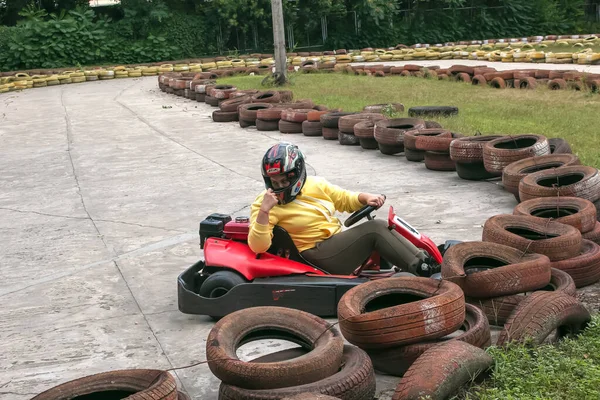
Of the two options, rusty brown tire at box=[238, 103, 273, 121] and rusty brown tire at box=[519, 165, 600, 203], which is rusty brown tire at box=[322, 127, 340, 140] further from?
rusty brown tire at box=[519, 165, 600, 203]

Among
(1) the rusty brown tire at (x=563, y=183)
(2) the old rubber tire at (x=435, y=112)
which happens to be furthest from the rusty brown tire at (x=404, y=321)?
(2) the old rubber tire at (x=435, y=112)

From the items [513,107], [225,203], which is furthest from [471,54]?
[225,203]

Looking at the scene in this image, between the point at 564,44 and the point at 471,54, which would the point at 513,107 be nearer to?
the point at 471,54

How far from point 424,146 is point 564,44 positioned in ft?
64.0

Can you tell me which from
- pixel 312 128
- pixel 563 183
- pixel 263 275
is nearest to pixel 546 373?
pixel 263 275

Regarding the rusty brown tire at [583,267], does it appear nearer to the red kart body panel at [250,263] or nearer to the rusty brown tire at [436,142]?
the red kart body panel at [250,263]

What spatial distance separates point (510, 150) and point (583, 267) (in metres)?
2.75

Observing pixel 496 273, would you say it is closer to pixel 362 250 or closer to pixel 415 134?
pixel 362 250

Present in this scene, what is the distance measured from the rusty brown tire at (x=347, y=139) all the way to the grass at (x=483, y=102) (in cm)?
107

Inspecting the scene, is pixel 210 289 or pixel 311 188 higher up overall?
pixel 311 188

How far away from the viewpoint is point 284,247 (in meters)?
4.50

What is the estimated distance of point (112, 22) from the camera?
30234 mm

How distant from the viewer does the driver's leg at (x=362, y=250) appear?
4.39 m

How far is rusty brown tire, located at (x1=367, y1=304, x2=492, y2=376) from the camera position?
3.44 m
